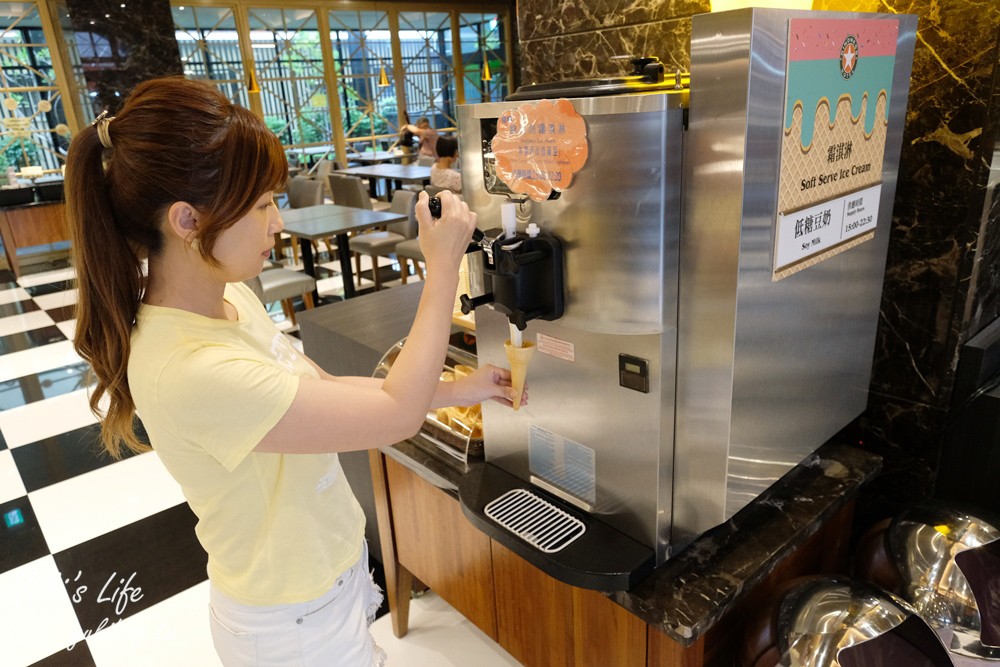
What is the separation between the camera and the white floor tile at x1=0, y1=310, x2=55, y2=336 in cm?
519

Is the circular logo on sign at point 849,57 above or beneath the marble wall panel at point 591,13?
beneath

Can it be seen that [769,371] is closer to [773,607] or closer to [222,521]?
[773,607]

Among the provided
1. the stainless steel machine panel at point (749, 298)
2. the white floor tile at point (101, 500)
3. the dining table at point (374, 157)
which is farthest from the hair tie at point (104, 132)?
the dining table at point (374, 157)

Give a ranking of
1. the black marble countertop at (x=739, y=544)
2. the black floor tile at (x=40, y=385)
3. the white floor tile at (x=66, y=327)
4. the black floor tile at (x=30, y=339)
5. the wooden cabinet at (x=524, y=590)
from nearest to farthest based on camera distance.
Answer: the black marble countertop at (x=739, y=544) → the wooden cabinet at (x=524, y=590) → the black floor tile at (x=40, y=385) → the black floor tile at (x=30, y=339) → the white floor tile at (x=66, y=327)

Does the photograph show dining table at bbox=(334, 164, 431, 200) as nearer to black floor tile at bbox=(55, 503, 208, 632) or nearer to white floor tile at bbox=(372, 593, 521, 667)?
black floor tile at bbox=(55, 503, 208, 632)

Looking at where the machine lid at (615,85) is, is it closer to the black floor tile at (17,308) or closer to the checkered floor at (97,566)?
the checkered floor at (97,566)

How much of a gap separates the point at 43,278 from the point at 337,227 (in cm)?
411

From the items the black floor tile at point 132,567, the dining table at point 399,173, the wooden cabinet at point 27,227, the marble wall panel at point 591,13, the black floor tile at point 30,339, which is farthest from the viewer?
the dining table at point 399,173

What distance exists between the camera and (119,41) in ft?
21.2

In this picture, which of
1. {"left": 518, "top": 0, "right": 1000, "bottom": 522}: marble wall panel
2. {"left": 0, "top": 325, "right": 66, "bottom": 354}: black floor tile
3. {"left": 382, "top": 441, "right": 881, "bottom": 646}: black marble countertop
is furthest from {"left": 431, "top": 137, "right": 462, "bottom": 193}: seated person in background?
{"left": 382, "top": 441, "right": 881, "bottom": 646}: black marble countertop

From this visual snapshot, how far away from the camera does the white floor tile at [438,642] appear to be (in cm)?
190

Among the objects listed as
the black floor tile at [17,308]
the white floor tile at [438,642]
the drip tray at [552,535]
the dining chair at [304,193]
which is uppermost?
the dining chair at [304,193]

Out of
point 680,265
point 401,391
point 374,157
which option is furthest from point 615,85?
point 374,157

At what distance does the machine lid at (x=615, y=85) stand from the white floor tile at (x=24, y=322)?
18.2 ft
